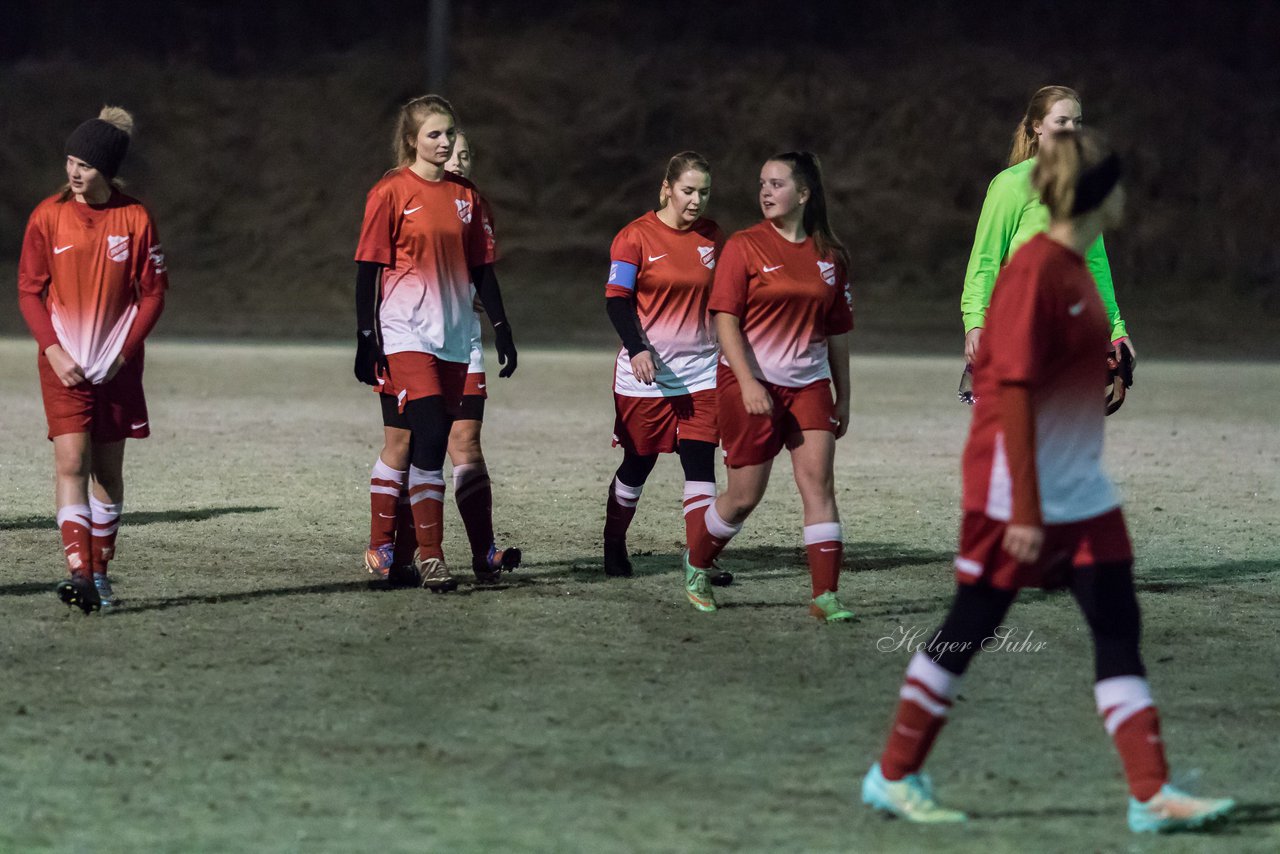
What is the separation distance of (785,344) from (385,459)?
2.08 metres

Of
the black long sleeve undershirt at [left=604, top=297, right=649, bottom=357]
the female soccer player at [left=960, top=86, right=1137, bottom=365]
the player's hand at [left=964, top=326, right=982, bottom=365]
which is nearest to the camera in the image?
the player's hand at [left=964, top=326, right=982, bottom=365]

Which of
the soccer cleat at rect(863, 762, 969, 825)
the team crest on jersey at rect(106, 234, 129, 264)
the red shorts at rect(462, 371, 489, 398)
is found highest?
the team crest on jersey at rect(106, 234, 129, 264)

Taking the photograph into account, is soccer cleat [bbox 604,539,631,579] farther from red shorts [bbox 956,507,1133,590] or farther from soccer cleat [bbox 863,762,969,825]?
red shorts [bbox 956,507,1133,590]

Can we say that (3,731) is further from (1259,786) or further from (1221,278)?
(1221,278)

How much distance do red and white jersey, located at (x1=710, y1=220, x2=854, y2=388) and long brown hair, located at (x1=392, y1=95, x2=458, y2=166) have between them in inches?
56.6

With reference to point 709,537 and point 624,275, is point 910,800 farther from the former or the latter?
point 624,275

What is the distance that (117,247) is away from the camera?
7.16 m

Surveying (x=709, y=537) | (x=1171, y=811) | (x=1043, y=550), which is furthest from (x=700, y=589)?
(x=1171, y=811)

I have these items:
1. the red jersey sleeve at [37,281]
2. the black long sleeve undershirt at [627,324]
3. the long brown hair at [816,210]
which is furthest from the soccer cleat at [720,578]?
the red jersey sleeve at [37,281]

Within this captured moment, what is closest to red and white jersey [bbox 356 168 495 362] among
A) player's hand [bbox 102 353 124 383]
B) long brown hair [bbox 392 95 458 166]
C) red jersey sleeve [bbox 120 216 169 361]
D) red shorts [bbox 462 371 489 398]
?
long brown hair [bbox 392 95 458 166]

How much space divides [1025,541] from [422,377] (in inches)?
151

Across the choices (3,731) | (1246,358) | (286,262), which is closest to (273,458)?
(3,731)

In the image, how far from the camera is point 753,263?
708 cm

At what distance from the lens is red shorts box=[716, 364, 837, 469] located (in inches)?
280
